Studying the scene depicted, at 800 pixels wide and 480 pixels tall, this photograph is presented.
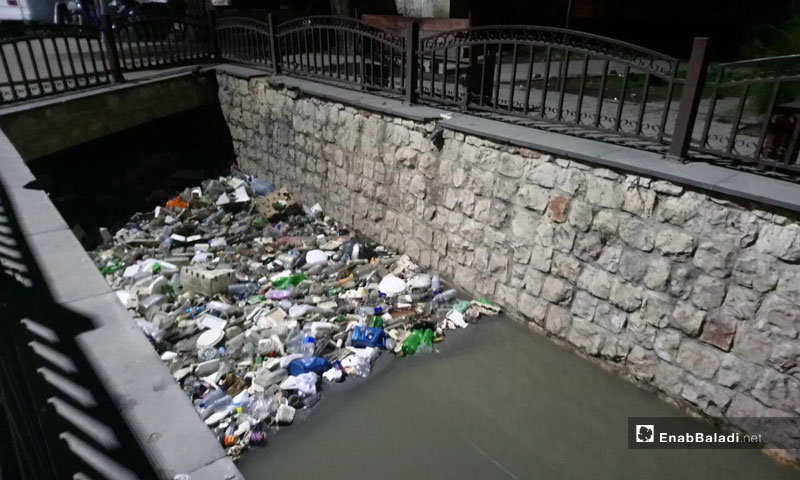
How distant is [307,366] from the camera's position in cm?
424

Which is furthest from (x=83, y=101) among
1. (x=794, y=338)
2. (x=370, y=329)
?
(x=794, y=338)

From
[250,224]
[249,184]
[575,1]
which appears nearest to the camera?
[250,224]

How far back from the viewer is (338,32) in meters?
6.29

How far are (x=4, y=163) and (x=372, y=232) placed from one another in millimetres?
3795

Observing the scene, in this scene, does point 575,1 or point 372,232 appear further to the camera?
point 575,1

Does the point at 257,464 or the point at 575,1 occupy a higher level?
the point at 575,1

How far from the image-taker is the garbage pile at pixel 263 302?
162 inches

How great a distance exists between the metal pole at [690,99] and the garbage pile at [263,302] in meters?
2.22

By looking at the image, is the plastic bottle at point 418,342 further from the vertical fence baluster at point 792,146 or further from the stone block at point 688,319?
the vertical fence baluster at point 792,146

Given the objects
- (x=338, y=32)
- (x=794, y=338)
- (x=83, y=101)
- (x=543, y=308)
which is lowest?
(x=543, y=308)

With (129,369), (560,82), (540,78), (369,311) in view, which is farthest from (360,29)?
(129,369)

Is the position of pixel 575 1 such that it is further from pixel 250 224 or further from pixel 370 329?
pixel 370 329

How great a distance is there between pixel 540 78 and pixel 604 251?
489 centimetres

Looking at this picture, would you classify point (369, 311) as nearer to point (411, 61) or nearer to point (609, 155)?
point (609, 155)
